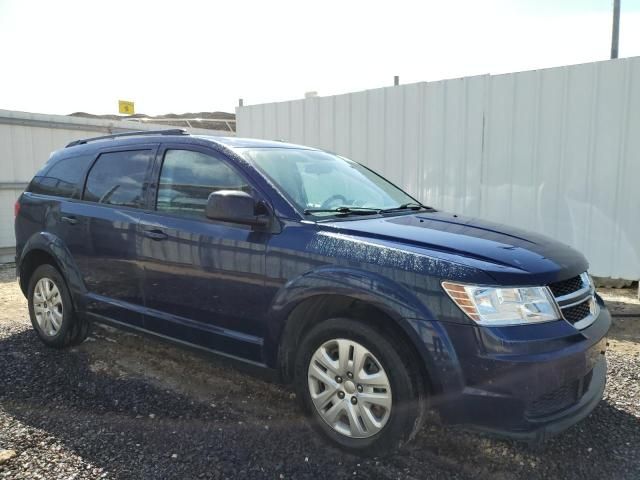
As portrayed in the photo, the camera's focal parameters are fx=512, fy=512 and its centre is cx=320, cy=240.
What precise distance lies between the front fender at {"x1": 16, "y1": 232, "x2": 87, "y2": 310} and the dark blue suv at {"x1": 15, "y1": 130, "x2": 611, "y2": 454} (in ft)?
0.07

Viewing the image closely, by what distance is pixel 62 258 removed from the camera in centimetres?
421

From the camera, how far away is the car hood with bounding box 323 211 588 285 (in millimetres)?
2512

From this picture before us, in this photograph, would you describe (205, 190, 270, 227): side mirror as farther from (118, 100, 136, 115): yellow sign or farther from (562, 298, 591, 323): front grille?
(118, 100, 136, 115): yellow sign

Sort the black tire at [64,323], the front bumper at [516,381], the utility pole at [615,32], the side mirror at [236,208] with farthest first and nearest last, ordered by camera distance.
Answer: the utility pole at [615,32], the black tire at [64,323], the side mirror at [236,208], the front bumper at [516,381]

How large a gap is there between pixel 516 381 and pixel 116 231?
2.88 m

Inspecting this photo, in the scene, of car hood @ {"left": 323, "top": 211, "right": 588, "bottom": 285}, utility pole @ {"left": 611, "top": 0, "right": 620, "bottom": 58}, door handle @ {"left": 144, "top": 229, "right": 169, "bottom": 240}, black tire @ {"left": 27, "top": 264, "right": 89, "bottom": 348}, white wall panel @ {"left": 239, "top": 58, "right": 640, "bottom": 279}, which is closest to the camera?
car hood @ {"left": 323, "top": 211, "right": 588, "bottom": 285}

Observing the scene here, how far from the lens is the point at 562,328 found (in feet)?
8.23

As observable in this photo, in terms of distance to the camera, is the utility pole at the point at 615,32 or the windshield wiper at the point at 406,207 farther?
the utility pole at the point at 615,32

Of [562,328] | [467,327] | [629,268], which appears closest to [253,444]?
[467,327]

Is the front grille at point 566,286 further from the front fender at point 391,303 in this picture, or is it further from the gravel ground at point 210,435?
the gravel ground at point 210,435

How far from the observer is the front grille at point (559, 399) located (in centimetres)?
240

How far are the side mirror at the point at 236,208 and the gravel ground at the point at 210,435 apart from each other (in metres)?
0.96

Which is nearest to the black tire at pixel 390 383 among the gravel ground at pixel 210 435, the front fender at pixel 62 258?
the gravel ground at pixel 210 435

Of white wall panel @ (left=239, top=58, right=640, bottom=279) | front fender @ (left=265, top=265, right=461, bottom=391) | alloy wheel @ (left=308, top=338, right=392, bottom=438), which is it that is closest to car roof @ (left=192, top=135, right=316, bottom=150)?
front fender @ (left=265, top=265, right=461, bottom=391)
